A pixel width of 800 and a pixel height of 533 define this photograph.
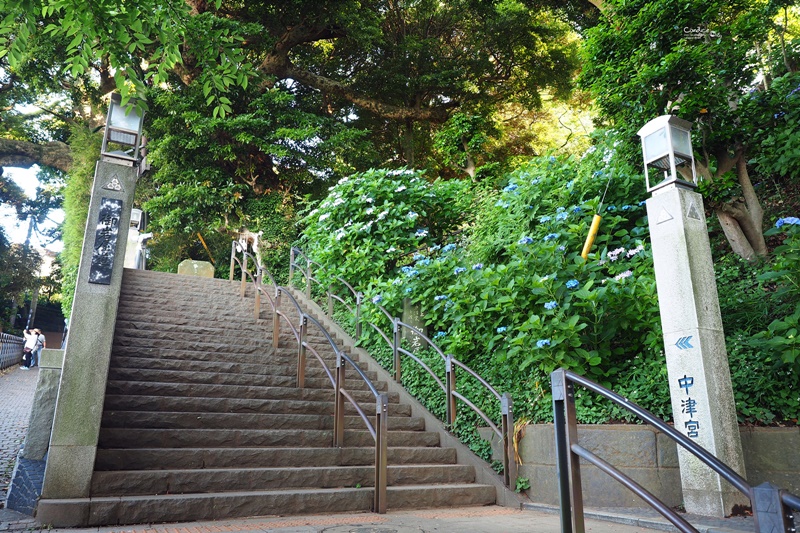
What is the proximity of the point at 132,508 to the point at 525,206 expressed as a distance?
6.07 m

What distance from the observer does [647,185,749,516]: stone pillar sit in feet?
13.9

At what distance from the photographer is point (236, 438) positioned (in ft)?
17.9

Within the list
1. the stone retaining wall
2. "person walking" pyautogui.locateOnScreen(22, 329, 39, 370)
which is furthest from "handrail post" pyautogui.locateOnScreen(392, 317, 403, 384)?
"person walking" pyautogui.locateOnScreen(22, 329, 39, 370)

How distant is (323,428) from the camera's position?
612 centimetres

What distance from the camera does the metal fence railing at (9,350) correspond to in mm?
17703

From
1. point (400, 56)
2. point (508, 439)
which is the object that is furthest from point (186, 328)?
point (400, 56)

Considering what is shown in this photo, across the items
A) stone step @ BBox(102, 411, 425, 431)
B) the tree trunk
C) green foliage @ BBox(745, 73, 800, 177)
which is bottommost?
stone step @ BBox(102, 411, 425, 431)

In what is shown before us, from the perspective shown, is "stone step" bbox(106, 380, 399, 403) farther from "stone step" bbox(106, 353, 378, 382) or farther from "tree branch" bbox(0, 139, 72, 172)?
"tree branch" bbox(0, 139, 72, 172)

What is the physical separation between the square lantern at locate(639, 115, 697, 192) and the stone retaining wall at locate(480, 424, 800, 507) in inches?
88.1

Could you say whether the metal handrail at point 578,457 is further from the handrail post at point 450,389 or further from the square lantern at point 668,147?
the handrail post at point 450,389

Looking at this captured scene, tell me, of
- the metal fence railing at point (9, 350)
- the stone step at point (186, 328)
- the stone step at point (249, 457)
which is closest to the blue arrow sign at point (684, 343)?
the stone step at point (249, 457)

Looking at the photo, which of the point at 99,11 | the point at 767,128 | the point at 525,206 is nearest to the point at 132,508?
the point at 99,11

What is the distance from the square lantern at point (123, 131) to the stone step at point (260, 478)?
279cm

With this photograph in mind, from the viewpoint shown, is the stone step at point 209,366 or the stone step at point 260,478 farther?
the stone step at point 209,366
